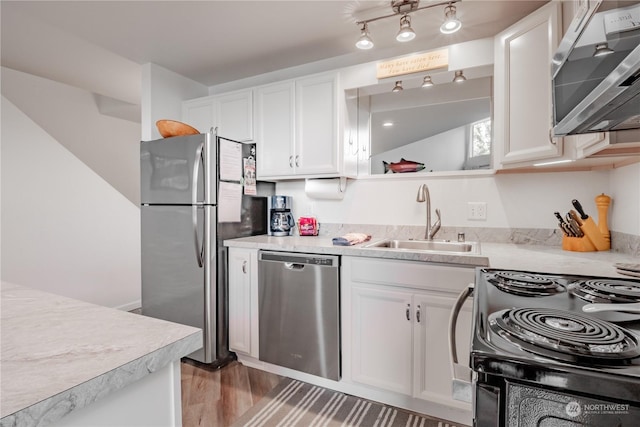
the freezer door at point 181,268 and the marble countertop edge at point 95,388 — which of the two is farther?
the freezer door at point 181,268

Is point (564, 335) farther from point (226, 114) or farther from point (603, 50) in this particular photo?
point (226, 114)

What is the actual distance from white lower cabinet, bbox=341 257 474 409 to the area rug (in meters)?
0.13

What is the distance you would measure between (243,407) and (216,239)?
1065mm

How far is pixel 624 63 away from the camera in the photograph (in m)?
0.77

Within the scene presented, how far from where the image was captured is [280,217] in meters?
2.75

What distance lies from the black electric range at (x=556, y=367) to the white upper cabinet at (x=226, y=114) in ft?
7.75

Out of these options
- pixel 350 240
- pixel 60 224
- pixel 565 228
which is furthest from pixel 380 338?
pixel 60 224

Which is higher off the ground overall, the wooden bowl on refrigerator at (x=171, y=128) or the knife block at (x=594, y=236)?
the wooden bowl on refrigerator at (x=171, y=128)

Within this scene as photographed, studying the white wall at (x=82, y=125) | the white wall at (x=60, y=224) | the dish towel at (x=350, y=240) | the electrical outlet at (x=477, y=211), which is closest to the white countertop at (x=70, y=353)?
the dish towel at (x=350, y=240)

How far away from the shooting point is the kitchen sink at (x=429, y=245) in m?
2.16

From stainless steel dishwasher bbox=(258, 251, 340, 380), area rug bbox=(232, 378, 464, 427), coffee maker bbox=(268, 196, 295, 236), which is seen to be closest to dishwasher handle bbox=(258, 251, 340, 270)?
stainless steel dishwasher bbox=(258, 251, 340, 380)

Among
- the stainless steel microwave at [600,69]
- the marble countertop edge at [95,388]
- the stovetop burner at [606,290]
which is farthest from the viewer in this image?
the stovetop burner at [606,290]

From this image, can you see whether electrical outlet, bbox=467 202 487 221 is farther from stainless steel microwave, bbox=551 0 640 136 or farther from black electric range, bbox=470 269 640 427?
black electric range, bbox=470 269 640 427

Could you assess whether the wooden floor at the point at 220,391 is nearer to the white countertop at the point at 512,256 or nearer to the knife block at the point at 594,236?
the white countertop at the point at 512,256
